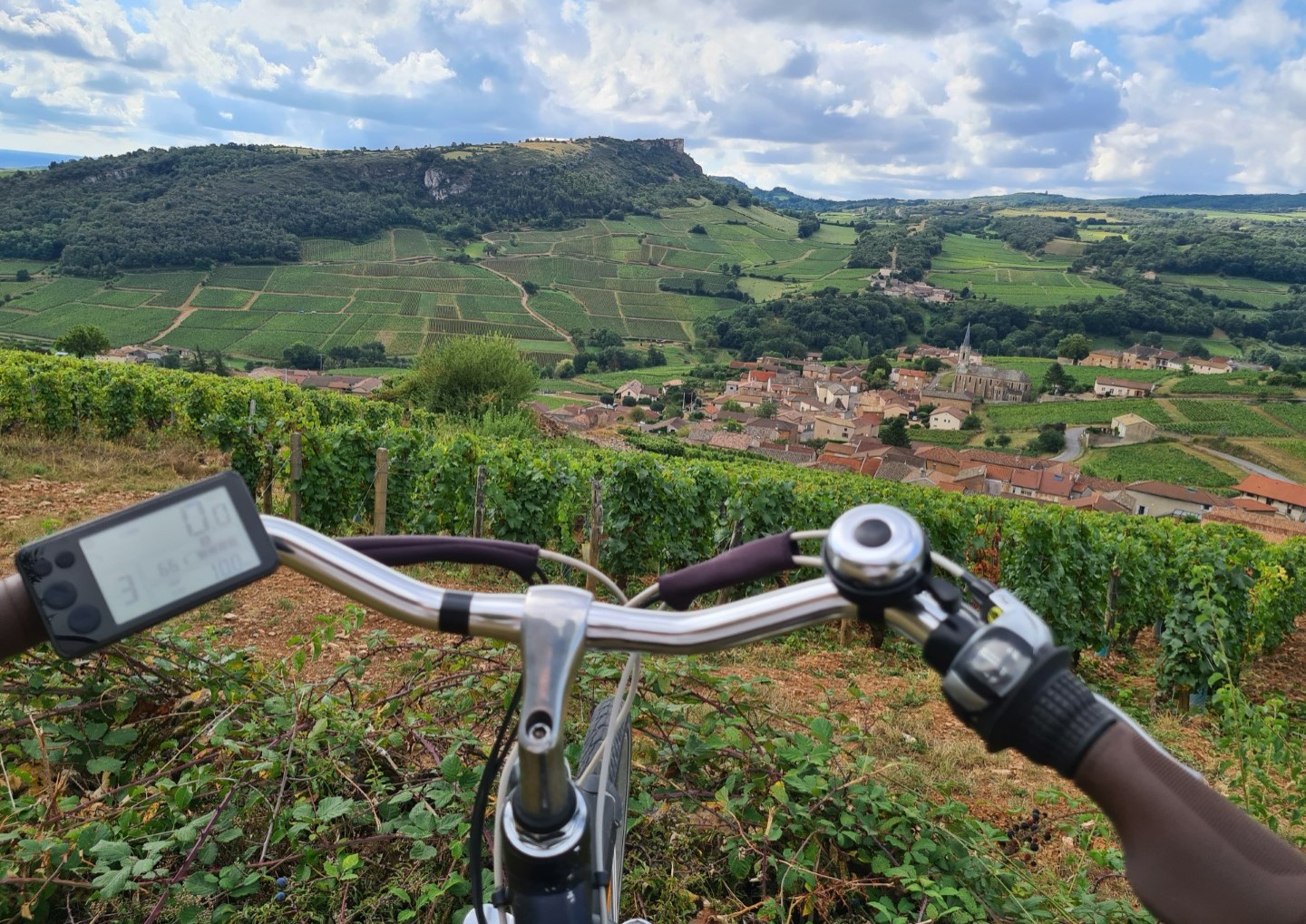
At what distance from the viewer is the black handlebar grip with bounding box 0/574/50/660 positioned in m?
0.91

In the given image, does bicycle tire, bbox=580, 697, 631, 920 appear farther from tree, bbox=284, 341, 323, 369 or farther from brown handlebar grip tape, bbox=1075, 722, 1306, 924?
tree, bbox=284, 341, 323, 369

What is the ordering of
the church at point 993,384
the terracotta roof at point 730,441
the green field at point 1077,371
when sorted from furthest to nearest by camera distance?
the church at point 993,384
the green field at point 1077,371
the terracotta roof at point 730,441

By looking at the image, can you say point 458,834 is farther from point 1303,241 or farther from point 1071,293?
point 1303,241

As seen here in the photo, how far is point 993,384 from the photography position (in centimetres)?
7938

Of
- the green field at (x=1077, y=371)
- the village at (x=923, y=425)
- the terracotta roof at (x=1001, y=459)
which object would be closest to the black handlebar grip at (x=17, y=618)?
the village at (x=923, y=425)

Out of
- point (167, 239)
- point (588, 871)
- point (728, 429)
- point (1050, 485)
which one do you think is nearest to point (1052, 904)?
point (588, 871)

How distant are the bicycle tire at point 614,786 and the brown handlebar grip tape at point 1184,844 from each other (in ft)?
2.46

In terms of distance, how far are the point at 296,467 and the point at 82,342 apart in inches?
1833

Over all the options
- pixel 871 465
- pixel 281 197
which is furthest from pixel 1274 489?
pixel 281 197

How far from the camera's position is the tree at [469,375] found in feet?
84.2

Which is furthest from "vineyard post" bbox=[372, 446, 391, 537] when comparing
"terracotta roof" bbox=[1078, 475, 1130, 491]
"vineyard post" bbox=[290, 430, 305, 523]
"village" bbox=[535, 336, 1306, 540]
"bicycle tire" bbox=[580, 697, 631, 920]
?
"terracotta roof" bbox=[1078, 475, 1130, 491]

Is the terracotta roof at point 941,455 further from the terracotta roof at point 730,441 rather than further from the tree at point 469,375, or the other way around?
the tree at point 469,375

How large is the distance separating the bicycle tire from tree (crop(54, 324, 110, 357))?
53.7 m

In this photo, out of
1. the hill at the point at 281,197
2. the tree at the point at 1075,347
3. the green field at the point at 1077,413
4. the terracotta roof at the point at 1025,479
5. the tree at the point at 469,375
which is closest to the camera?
the tree at the point at 469,375
